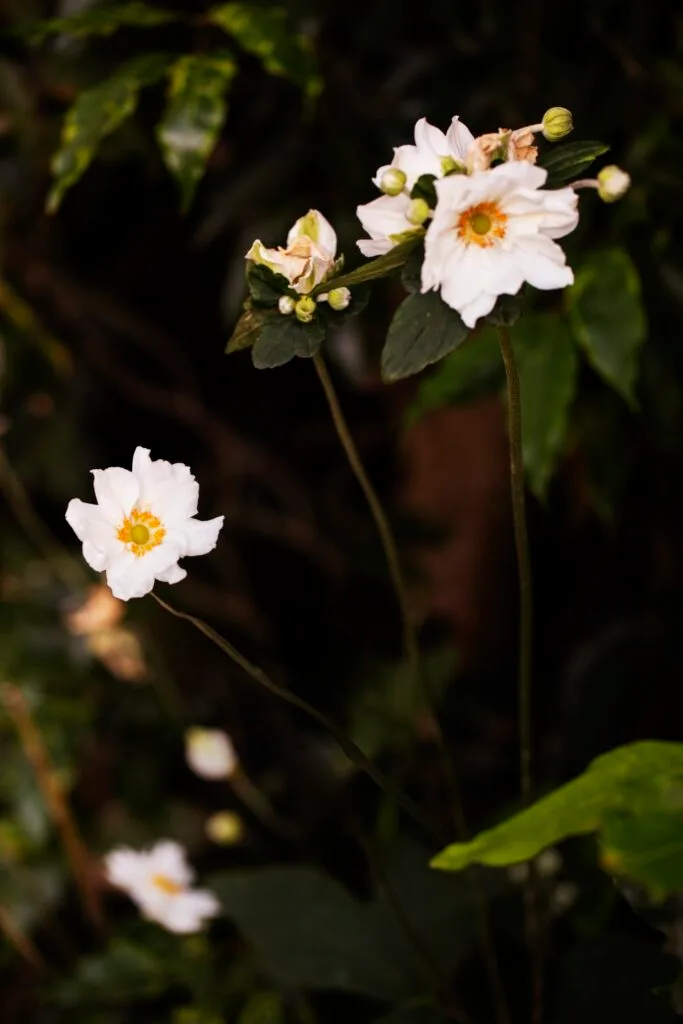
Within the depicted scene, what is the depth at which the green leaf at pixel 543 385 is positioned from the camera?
65cm

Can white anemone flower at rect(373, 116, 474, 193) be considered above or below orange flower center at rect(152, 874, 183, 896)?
above

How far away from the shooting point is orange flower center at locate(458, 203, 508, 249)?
0.39 meters

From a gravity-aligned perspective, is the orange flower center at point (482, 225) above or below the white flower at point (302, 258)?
below

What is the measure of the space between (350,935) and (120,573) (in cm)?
43

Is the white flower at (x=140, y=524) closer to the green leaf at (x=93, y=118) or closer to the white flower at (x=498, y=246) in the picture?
the white flower at (x=498, y=246)

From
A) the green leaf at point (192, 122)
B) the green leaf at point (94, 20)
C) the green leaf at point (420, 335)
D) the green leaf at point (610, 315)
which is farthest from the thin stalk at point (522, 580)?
the green leaf at point (94, 20)

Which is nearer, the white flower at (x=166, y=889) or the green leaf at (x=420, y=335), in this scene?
the green leaf at (x=420, y=335)

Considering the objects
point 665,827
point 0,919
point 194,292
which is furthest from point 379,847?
point 194,292

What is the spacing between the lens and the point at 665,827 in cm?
46

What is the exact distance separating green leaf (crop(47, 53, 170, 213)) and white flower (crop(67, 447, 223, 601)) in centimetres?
28

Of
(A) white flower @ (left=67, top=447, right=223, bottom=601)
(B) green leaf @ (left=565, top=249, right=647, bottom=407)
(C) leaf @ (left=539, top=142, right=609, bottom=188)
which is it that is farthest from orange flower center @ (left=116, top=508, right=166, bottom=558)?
(B) green leaf @ (left=565, top=249, right=647, bottom=407)

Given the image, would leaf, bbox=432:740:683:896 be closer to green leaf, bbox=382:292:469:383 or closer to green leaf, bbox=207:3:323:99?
green leaf, bbox=382:292:469:383

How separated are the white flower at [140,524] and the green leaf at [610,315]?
31cm

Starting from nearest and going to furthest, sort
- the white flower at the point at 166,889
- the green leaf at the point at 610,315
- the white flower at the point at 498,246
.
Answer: the white flower at the point at 498,246 → the green leaf at the point at 610,315 → the white flower at the point at 166,889
